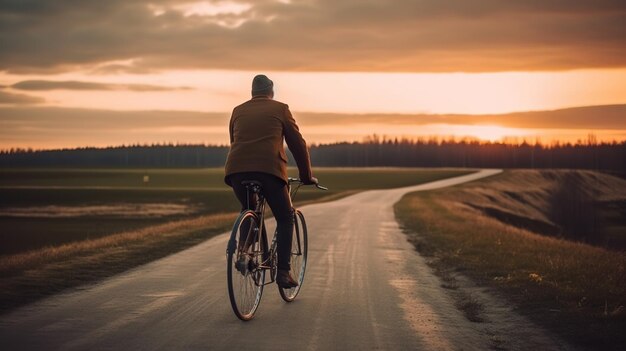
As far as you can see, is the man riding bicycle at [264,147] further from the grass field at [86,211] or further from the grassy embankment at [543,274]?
the grass field at [86,211]

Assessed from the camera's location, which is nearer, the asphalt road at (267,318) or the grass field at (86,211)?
the asphalt road at (267,318)

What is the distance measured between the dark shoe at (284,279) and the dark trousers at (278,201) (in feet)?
0.19

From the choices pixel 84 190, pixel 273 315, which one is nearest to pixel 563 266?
pixel 273 315

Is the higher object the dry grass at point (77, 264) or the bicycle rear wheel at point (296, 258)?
the bicycle rear wheel at point (296, 258)

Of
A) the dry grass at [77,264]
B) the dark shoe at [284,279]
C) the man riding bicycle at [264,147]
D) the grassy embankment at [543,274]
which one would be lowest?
the grassy embankment at [543,274]

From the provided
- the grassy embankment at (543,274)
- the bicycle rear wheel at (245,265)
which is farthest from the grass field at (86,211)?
the bicycle rear wheel at (245,265)

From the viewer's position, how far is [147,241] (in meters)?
16.7

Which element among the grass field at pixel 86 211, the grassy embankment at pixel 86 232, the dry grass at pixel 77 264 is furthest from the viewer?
the grass field at pixel 86 211

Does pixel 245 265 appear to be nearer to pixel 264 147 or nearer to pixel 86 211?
pixel 264 147

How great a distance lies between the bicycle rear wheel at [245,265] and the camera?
6.83 metres

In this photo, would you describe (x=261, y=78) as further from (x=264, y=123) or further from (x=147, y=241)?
(x=147, y=241)

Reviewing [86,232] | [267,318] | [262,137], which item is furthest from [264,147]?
[86,232]

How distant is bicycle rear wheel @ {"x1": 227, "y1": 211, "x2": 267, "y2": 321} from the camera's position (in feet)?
22.4

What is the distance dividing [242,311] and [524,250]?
1064 centimetres
